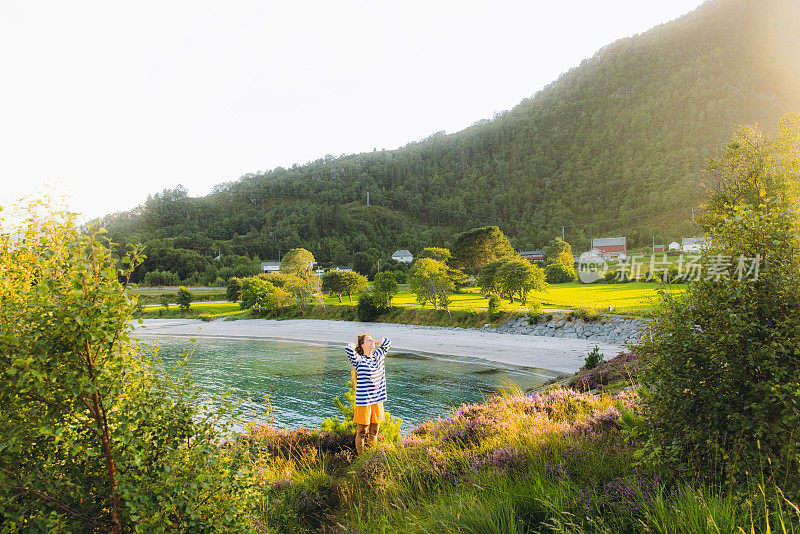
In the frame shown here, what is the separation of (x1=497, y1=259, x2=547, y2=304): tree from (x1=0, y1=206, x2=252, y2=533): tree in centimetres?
3876

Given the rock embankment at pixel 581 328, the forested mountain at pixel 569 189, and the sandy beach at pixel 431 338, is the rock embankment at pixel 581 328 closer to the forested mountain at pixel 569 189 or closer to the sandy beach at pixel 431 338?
the sandy beach at pixel 431 338

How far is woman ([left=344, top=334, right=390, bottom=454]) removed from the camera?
255 inches

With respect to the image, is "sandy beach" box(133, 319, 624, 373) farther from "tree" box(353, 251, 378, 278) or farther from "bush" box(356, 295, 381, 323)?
"tree" box(353, 251, 378, 278)

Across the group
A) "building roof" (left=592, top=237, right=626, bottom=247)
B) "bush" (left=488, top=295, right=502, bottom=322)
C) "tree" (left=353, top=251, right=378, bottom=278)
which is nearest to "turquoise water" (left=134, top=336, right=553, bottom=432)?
"bush" (left=488, top=295, right=502, bottom=322)

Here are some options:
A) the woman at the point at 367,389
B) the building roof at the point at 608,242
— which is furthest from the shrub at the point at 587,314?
the building roof at the point at 608,242

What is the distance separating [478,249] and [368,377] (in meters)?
63.7

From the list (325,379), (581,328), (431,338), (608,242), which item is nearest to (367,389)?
(325,379)

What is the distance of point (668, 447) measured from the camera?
10.5 ft

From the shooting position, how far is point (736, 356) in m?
3.02

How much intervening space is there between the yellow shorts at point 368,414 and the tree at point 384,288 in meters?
37.1

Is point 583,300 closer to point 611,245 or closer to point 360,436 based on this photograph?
point 360,436

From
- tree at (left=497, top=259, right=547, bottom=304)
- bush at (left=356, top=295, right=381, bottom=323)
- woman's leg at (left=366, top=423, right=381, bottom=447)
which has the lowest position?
bush at (left=356, top=295, right=381, bottom=323)

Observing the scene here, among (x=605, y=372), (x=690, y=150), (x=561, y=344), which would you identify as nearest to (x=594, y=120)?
(x=690, y=150)

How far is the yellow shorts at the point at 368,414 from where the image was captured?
646 centimetres
